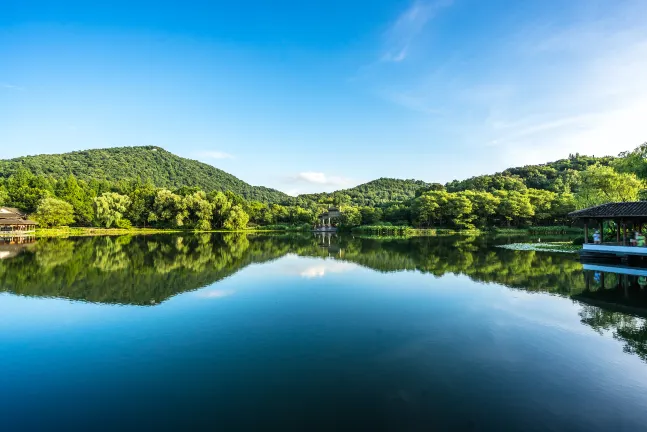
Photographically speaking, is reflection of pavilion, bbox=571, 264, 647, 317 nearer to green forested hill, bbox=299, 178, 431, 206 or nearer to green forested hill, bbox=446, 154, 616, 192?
green forested hill, bbox=446, 154, 616, 192

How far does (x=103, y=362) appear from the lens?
21.3 ft

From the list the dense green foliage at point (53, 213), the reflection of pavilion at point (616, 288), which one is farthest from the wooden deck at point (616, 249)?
the dense green foliage at point (53, 213)

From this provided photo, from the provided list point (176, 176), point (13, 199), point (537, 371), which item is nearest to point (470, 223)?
point (537, 371)

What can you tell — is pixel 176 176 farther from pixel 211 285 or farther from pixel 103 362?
pixel 103 362

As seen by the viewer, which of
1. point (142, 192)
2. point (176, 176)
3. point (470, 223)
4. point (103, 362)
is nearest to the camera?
point (103, 362)

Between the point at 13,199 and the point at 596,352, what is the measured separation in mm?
77295

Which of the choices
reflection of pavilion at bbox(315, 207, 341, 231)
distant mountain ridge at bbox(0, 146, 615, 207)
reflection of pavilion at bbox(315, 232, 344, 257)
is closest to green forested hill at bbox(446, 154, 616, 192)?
distant mountain ridge at bbox(0, 146, 615, 207)

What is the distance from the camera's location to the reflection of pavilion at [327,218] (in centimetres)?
7078

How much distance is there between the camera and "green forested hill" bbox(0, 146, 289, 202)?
8145cm

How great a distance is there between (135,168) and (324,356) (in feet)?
346

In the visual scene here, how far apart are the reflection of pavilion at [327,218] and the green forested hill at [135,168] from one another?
3971 centimetres

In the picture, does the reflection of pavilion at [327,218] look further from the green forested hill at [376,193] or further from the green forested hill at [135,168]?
the green forested hill at [135,168]

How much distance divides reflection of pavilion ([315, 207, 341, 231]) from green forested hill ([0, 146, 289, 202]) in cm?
3971

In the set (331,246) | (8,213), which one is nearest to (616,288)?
(331,246)
